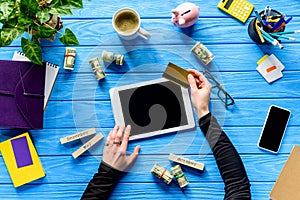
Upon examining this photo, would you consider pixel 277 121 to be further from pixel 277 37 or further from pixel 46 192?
pixel 46 192

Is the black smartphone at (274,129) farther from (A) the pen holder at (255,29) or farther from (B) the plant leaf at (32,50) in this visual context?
(B) the plant leaf at (32,50)

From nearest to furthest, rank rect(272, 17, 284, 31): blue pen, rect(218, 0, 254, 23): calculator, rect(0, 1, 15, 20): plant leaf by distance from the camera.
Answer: rect(0, 1, 15, 20): plant leaf → rect(272, 17, 284, 31): blue pen → rect(218, 0, 254, 23): calculator

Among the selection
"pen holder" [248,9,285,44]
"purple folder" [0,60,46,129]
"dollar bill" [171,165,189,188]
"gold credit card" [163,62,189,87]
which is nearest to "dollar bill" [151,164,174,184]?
"dollar bill" [171,165,189,188]

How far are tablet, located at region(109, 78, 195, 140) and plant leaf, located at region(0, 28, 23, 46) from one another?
1.32ft

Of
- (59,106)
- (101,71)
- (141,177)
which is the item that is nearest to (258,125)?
(141,177)

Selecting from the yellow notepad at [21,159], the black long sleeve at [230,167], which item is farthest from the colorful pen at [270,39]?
the yellow notepad at [21,159]

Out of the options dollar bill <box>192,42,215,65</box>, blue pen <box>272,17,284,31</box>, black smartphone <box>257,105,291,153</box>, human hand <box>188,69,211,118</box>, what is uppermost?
blue pen <box>272,17,284,31</box>

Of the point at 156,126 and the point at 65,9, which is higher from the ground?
the point at 65,9

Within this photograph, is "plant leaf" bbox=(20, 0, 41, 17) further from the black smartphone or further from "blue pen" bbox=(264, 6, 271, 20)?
the black smartphone

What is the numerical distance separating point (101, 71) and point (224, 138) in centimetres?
45

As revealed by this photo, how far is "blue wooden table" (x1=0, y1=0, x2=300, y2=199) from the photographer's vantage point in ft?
4.17

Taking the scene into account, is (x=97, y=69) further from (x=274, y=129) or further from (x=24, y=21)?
(x=274, y=129)

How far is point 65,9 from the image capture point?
40.4 inches

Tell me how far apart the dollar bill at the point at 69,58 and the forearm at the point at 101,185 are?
1.14 ft
